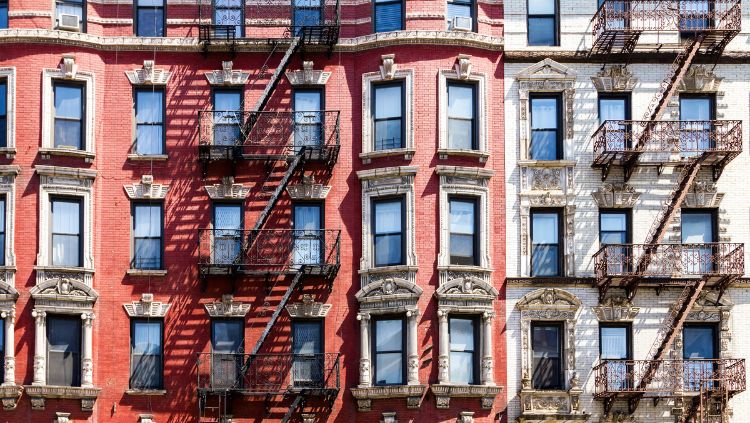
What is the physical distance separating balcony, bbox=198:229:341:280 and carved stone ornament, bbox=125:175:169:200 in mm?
1787

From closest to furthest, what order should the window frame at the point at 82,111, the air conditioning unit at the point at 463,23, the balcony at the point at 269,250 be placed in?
1. the balcony at the point at 269,250
2. the window frame at the point at 82,111
3. the air conditioning unit at the point at 463,23

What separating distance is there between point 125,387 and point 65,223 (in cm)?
504

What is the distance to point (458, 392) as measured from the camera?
42062mm

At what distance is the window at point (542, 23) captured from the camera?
44938mm

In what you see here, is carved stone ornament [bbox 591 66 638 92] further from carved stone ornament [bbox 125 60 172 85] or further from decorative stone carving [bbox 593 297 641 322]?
carved stone ornament [bbox 125 60 172 85]

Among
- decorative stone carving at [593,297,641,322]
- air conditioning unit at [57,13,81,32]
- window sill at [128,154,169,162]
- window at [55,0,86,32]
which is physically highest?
window at [55,0,86,32]

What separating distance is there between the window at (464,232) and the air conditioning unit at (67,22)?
39.8ft

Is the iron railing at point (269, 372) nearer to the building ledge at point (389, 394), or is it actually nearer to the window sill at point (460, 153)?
the building ledge at point (389, 394)

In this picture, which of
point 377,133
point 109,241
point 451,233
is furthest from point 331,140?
point 109,241

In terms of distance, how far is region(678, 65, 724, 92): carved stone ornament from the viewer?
44469mm

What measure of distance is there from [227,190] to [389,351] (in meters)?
6.65

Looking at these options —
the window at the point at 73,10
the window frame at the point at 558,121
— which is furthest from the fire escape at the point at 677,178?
the window at the point at 73,10

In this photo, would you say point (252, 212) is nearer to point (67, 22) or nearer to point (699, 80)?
point (67, 22)

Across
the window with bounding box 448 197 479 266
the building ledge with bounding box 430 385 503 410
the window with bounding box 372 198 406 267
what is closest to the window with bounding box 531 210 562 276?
the window with bounding box 448 197 479 266
